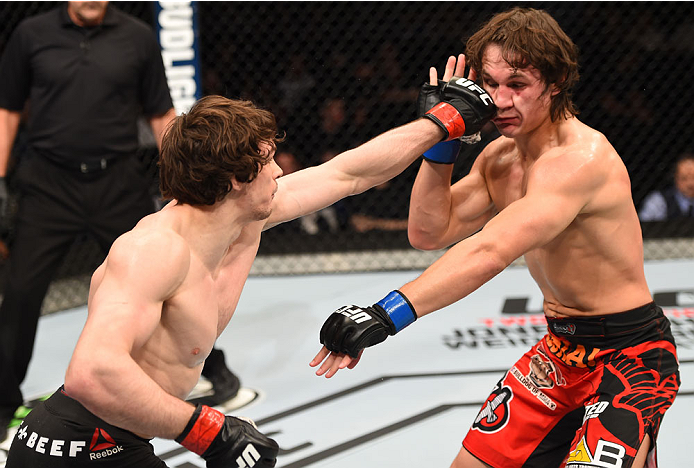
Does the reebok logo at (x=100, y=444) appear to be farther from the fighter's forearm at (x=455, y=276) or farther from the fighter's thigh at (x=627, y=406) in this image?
the fighter's thigh at (x=627, y=406)

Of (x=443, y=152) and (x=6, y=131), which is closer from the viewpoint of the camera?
(x=443, y=152)

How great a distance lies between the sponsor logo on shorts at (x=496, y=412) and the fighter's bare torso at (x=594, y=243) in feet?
0.72

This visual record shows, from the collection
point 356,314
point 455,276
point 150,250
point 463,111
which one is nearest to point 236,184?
point 150,250

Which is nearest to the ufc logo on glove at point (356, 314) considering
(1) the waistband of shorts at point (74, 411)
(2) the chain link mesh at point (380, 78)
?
(1) the waistband of shorts at point (74, 411)

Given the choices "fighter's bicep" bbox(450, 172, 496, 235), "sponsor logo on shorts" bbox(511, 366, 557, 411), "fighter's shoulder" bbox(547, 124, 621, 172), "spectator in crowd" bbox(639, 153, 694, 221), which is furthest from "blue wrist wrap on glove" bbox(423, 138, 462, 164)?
"spectator in crowd" bbox(639, 153, 694, 221)

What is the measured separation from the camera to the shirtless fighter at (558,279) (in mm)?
1593

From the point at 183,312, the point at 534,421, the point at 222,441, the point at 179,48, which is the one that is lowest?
the point at 179,48

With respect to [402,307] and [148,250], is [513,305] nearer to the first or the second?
[402,307]

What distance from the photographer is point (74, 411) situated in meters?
1.48

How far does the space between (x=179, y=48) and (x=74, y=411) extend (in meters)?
2.93

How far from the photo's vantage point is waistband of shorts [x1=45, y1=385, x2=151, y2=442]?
1.46m

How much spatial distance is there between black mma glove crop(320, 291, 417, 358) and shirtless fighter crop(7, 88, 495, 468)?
21 centimetres

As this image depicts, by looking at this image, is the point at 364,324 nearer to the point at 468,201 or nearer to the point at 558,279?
the point at 558,279

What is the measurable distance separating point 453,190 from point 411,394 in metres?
1.12
